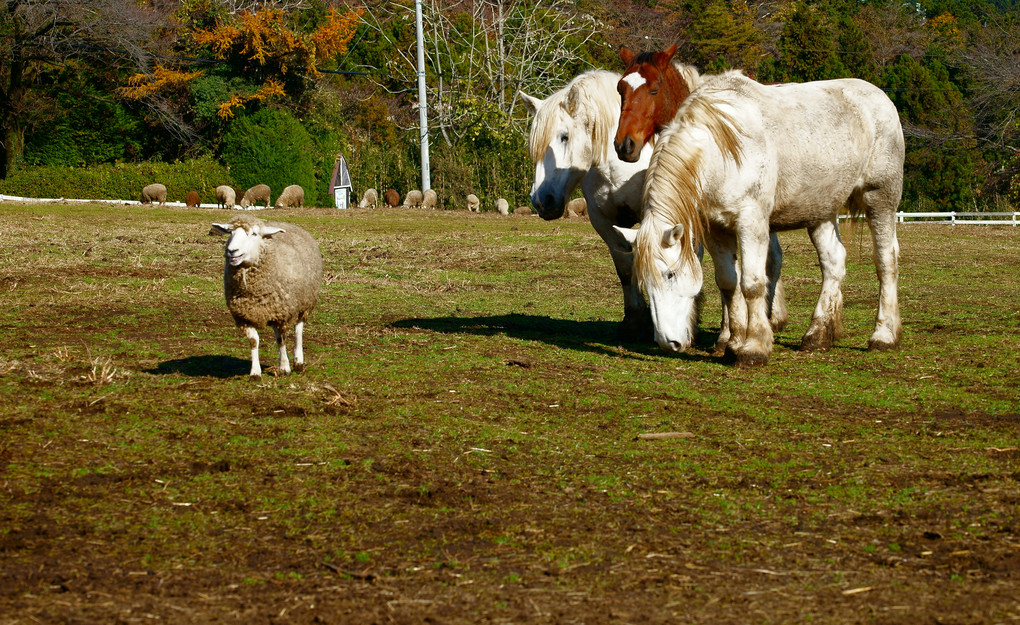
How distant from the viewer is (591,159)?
10.1 metres

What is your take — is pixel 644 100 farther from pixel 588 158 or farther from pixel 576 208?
pixel 576 208

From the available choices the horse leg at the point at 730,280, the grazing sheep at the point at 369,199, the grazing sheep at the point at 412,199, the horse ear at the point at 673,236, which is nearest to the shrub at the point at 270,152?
the grazing sheep at the point at 369,199

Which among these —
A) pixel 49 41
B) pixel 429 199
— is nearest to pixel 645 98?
pixel 429 199

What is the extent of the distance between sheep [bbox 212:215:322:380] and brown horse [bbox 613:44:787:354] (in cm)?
305

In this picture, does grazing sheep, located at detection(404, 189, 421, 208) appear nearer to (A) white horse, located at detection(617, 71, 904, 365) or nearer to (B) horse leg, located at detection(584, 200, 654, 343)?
(B) horse leg, located at detection(584, 200, 654, 343)

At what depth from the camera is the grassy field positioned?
4117 mm

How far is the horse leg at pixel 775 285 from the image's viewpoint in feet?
34.0

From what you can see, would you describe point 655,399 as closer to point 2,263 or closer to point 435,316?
point 435,316

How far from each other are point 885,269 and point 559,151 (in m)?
3.28

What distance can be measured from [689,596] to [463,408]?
347 cm

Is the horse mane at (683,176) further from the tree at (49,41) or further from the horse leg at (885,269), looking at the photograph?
the tree at (49,41)

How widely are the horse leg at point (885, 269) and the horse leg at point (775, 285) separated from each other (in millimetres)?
884

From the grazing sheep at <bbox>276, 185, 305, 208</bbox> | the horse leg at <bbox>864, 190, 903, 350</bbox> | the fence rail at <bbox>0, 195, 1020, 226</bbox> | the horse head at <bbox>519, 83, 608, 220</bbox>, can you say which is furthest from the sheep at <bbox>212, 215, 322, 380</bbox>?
the fence rail at <bbox>0, 195, 1020, 226</bbox>

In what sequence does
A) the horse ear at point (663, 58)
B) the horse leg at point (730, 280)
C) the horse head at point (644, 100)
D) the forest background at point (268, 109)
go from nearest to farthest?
the horse leg at point (730, 280) < the horse head at point (644, 100) < the horse ear at point (663, 58) < the forest background at point (268, 109)
